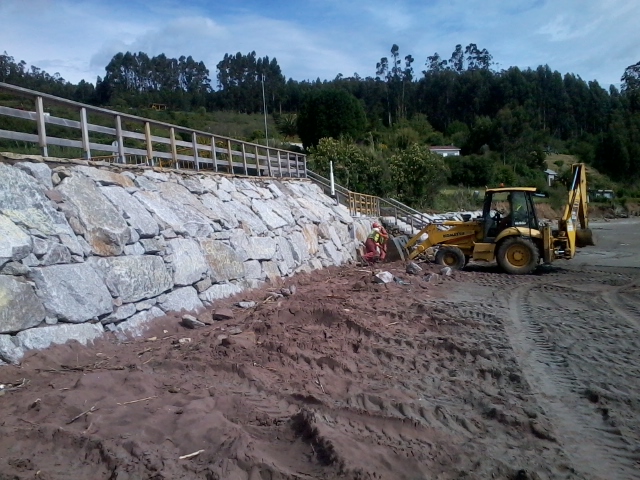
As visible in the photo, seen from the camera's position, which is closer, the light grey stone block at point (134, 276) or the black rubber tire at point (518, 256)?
the light grey stone block at point (134, 276)

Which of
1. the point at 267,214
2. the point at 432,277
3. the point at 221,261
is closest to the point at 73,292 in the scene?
the point at 221,261

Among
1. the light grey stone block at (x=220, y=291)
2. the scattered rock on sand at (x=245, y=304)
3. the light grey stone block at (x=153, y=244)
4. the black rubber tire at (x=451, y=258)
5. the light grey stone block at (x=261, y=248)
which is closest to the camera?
the light grey stone block at (x=153, y=244)

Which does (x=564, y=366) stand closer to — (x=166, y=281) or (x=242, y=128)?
(x=166, y=281)

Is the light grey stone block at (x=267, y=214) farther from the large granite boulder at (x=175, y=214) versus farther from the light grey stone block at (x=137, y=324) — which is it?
the light grey stone block at (x=137, y=324)

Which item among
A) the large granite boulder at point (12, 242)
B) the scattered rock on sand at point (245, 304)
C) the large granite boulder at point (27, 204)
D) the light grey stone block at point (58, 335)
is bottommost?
the scattered rock on sand at point (245, 304)

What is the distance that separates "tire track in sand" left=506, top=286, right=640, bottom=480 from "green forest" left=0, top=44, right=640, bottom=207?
28.1 m

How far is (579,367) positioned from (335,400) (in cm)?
379

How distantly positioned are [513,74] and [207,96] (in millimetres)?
63110

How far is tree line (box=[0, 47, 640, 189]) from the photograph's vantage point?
86312 millimetres

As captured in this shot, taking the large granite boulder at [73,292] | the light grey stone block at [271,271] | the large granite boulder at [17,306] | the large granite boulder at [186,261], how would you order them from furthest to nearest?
the light grey stone block at [271,271] < the large granite boulder at [186,261] < the large granite boulder at [73,292] < the large granite boulder at [17,306]

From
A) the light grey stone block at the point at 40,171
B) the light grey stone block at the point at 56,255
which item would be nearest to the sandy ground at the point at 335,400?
the light grey stone block at the point at 56,255

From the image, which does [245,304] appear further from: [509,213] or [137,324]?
[509,213]

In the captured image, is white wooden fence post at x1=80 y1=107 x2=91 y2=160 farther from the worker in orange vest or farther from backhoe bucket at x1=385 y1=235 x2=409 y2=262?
backhoe bucket at x1=385 y1=235 x2=409 y2=262

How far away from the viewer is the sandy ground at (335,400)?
5223mm
